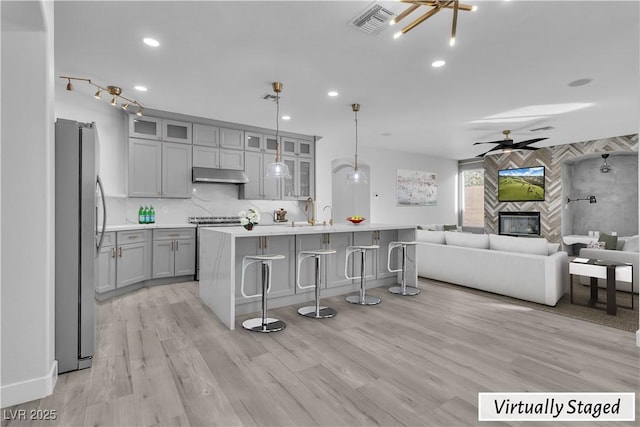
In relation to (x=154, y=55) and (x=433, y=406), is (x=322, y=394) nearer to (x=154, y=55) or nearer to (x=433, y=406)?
(x=433, y=406)

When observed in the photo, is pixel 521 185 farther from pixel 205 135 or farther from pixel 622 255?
pixel 205 135

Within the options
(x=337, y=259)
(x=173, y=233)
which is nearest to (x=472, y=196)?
(x=337, y=259)

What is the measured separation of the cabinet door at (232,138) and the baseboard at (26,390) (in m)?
4.34

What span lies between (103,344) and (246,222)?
1.63 metres

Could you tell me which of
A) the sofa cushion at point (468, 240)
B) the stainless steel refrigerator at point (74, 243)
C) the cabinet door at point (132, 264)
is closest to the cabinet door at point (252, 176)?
the cabinet door at point (132, 264)

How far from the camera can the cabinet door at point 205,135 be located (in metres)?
5.52

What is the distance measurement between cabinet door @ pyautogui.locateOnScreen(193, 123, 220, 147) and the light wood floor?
3012 mm

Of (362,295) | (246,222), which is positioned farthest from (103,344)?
(362,295)

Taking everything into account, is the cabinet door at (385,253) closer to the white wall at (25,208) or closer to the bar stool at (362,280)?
the bar stool at (362,280)

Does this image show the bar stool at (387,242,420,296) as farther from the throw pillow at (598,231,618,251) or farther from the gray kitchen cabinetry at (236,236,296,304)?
the throw pillow at (598,231,618,251)

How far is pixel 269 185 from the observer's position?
249 inches

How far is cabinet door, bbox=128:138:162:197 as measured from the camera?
16.3 feet

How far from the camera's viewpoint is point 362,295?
13.2ft

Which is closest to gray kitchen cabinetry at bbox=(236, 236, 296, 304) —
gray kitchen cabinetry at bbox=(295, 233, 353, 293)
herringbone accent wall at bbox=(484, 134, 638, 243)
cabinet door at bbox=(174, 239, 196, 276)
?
gray kitchen cabinetry at bbox=(295, 233, 353, 293)
